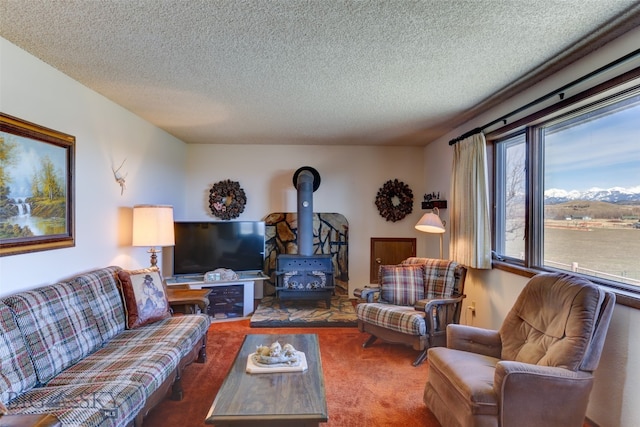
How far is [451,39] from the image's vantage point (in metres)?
2.04

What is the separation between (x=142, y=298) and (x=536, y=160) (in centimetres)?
341

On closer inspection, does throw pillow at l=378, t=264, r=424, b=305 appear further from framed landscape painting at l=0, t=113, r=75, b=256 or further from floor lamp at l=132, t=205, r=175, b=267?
framed landscape painting at l=0, t=113, r=75, b=256

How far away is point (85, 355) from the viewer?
2.18 m

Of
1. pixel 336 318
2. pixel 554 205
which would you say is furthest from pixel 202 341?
pixel 554 205

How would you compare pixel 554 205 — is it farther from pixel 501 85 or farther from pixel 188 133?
pixel 188 133

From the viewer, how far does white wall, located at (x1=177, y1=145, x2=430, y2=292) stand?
5.20m

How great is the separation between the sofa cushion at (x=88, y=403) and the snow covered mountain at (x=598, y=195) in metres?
3.00

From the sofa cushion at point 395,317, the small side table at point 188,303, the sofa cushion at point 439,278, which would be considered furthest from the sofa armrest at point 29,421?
the sofa cushion at point 439,278

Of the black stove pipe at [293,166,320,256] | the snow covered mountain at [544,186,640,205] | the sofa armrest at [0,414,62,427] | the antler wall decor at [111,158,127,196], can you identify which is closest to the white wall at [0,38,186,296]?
the antler wall decor at [111,158,127,196]

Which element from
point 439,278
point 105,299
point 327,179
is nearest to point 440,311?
point 439,278

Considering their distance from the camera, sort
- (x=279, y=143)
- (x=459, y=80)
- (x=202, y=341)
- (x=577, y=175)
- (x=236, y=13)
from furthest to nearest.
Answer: (x=279, y=143), (x=202, y=341), (x=459, y=80), (x=577, y=175), (x=236, y=13)

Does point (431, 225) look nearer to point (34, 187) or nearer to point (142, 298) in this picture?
point (142, 298)

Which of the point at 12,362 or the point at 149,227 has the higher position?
the point at 149,227

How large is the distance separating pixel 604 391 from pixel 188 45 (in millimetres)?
3266
